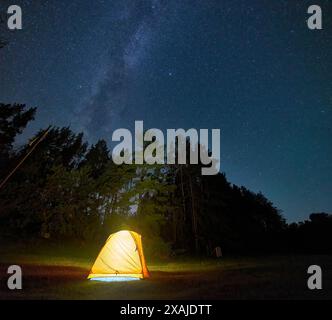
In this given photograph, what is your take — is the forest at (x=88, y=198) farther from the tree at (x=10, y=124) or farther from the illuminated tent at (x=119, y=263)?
the illuminated tent at (x=119, y=263)

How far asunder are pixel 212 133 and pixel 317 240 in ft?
73.8

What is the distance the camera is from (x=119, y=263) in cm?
1252

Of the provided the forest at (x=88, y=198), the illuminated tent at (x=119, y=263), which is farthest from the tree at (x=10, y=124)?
the illuminated tent at (x=119, y=263)

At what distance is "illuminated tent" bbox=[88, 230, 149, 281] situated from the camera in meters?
12.4

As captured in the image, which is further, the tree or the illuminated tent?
the tree

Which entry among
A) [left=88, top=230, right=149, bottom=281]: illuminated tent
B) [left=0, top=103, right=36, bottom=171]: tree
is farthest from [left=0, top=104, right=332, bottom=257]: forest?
[left=88, top=230, right=149, bottom=281]: illuminated tent

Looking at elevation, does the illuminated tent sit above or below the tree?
below

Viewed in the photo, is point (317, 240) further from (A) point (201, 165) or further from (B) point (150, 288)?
(B) point (150, 288)

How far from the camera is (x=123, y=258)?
12.6 meters

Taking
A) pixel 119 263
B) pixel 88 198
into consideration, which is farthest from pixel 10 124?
pixel 119 263

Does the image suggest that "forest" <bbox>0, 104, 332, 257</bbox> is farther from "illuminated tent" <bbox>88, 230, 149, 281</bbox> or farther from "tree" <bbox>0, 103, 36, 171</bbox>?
"illuminated tent" <bbox>88, 230, 149, 281</bbox>

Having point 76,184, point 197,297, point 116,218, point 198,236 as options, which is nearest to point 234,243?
point 198,236

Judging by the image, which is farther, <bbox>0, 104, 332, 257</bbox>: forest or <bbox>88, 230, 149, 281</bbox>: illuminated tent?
<bbox>0, 104, 332, 257</bbox>: forest

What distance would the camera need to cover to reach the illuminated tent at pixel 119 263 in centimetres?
1236
